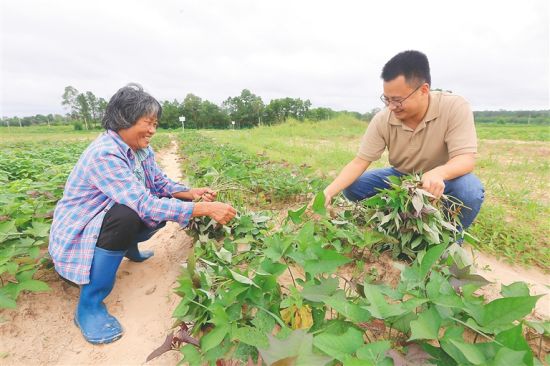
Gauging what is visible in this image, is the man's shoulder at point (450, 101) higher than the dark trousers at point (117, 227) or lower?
higher

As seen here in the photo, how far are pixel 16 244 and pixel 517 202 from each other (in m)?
4.08

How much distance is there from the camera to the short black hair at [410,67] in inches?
77.8

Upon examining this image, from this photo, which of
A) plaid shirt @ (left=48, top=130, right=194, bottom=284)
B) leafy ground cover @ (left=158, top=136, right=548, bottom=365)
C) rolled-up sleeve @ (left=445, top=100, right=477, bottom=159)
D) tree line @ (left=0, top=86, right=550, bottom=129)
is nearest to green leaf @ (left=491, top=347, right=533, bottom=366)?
leafy ground cover @ (left=158, top=136, right=548, bottom=365)

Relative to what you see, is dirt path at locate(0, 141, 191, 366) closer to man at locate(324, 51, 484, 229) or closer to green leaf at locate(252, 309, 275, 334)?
green leaf at locate(252, 309, 275, 334)

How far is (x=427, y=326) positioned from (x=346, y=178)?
1533mm

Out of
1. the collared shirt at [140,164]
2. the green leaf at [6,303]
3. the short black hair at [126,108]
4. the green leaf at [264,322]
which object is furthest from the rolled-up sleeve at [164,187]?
the green leaf at [264,322]

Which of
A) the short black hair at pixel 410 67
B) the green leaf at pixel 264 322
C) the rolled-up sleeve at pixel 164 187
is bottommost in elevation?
the green leaf at pixel 264 322

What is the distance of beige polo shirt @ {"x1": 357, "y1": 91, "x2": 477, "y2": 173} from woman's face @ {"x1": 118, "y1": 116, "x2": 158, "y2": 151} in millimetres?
1486

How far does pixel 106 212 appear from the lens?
166 centimetres

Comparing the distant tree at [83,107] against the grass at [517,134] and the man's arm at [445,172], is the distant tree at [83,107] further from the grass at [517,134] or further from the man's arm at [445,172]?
the man's arm at [445,172]

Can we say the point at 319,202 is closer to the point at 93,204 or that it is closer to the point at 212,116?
the point at 93,204

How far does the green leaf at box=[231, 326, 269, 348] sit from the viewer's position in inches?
39.1

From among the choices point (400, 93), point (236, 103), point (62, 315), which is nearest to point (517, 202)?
point (400, 93)

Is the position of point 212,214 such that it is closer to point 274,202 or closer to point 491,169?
point 274,202
